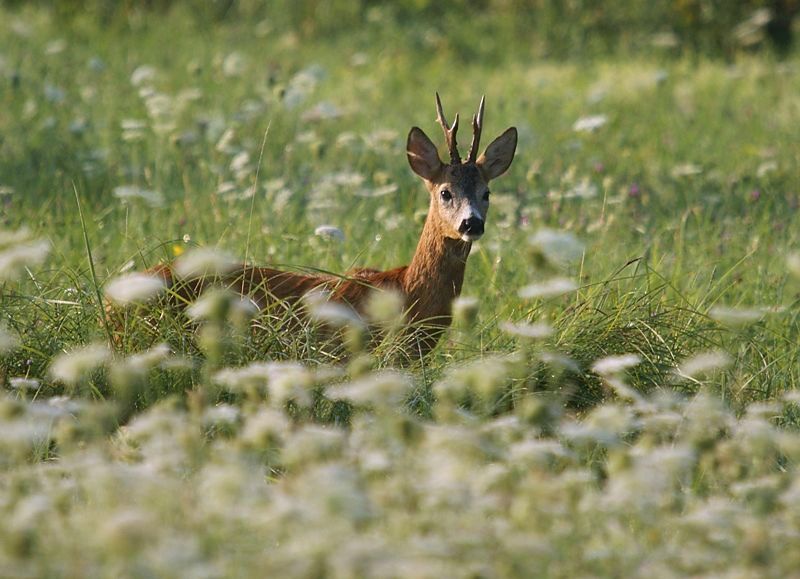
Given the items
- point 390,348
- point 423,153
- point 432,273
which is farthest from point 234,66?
point 390,348

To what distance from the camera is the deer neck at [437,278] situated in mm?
5219

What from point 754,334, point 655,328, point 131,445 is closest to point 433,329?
point 655,328

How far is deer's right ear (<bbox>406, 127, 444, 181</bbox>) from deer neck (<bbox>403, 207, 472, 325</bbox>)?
0.33 m

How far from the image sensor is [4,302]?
186 inches

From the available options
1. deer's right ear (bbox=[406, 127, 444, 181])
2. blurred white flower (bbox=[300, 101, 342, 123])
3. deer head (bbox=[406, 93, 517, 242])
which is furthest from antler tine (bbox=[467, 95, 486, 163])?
blurred white flower (bbox=[300, 101, 342, 123])

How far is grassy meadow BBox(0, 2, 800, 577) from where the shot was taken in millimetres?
2744

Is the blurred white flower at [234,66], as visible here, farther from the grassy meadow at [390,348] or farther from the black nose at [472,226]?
the black nose at [472,226]

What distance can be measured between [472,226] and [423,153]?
25.2 inches

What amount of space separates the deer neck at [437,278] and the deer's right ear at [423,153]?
33cm

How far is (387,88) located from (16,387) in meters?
7.11

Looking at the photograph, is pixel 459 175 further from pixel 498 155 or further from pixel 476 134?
pixel 498 155

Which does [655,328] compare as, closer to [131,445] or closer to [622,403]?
[622,403]

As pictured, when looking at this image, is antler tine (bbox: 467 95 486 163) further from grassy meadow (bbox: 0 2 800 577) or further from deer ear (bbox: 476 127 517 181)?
grassy meadow (bbox: 0 2 800 577)

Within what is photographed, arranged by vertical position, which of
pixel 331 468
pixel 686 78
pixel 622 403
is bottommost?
pixel 686 78
